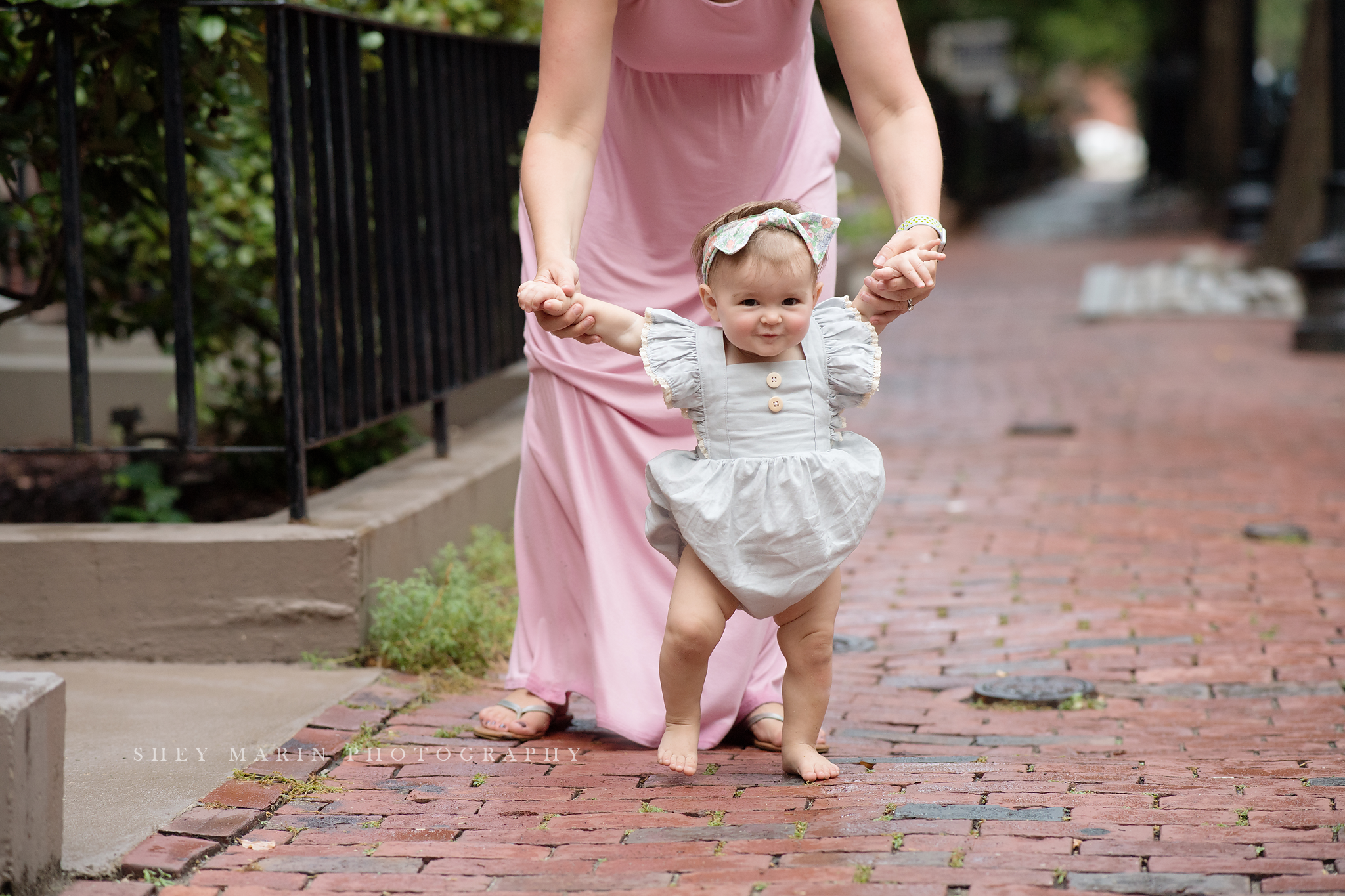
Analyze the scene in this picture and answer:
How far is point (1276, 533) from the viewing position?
5.67 metres

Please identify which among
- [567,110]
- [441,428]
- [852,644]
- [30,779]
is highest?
[567,110]

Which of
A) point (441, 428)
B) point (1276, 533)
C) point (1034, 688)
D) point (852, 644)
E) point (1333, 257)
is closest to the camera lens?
point (1034, 688)

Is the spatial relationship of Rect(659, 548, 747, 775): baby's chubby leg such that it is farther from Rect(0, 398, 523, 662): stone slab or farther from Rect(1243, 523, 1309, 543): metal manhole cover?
Rect(1243, 523, 1309, 543): metal manhole cover

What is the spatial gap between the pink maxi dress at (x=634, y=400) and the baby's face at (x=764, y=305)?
51cm

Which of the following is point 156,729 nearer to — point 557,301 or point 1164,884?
point 557,301

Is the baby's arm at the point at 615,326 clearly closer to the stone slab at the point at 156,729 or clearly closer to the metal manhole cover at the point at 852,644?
the stone slab at the point at 156,729

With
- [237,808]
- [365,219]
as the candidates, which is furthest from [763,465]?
[365,219]

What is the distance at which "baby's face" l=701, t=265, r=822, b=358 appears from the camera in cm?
287

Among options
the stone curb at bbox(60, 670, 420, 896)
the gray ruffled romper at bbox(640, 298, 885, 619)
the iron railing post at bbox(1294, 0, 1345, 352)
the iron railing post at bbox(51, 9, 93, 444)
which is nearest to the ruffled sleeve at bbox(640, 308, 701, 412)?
the gray ruffled romper at bbox(640, 298, 885, 619)

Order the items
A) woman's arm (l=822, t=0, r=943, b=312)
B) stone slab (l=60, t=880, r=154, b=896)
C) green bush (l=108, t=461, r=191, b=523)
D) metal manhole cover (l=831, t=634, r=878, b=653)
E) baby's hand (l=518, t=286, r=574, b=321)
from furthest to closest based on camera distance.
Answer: green bush (l=108, t=461, r=191, b=523) < metal manhole cover (l=831, t=634, r=878, b=653) < woman's arm (l=822, t=0, r=943, b=312) < baby's hand (l=518, t=286, r=574, b=321) < stone slab (l=60, t=880, r=154, b=896)

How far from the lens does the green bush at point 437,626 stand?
4047 mm

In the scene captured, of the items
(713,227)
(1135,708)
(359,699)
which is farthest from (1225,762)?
(359,699)

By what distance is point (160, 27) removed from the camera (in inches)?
161

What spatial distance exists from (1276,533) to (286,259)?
3.71m
